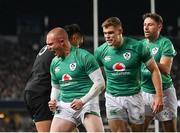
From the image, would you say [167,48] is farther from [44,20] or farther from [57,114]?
[44,20]

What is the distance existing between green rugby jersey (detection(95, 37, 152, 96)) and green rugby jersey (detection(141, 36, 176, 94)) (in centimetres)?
36

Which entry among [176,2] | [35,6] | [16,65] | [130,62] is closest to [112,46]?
[130,62]

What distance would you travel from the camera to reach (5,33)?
63.1ft

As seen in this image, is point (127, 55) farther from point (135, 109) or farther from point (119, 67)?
point (135, 109)

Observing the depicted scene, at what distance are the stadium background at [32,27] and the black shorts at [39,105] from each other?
966 cm

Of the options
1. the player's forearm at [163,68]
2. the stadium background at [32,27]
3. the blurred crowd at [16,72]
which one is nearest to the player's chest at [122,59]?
the player's forearm at [163,68]

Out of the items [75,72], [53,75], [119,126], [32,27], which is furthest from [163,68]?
[32,27]

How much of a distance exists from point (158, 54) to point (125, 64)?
0.55 m

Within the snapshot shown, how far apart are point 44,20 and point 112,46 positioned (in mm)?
13560

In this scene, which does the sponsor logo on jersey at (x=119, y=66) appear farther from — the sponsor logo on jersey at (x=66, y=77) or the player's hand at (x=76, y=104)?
the player's hand at (x=76, y=104)

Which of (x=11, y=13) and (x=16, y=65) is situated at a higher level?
(x=11, y=13)

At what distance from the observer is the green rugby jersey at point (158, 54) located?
5.05 m

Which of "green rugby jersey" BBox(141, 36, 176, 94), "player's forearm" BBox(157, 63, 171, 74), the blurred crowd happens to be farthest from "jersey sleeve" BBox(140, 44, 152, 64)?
the blurred crowd

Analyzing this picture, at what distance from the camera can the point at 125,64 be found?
4680mm
